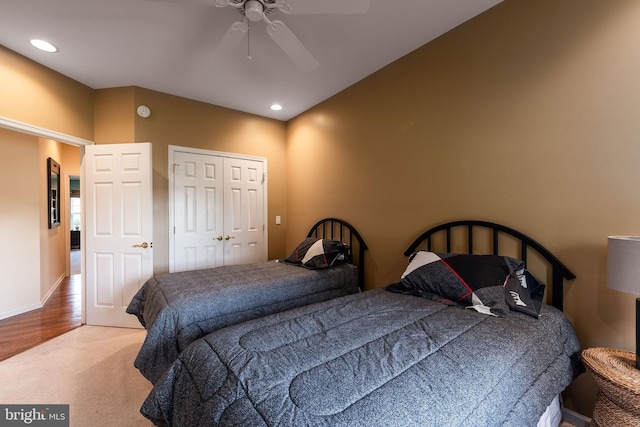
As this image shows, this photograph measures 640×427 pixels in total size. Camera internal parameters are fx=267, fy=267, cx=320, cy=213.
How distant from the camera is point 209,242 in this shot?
3611 millimetres

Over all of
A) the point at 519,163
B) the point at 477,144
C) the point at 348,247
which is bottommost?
the point at 348,247

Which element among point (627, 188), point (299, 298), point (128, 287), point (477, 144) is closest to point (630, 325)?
point (627, 188)

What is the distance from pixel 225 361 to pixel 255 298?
1041 millimetres

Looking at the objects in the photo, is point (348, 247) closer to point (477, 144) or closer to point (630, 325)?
point (477, 144)

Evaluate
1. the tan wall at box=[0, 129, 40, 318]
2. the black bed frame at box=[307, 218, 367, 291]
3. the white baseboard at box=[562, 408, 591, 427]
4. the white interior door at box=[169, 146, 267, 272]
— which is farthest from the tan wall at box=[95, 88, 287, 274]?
the white baseboard at box=[562, 408, 591, 427]

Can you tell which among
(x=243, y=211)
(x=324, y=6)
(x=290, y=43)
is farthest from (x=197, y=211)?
(x=324, y=6)

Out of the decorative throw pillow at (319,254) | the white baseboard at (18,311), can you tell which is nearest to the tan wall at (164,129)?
the decorative throw pillow at (319,254)

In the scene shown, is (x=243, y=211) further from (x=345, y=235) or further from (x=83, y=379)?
(x=83, y=379)

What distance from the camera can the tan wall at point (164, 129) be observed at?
3172 millimetres

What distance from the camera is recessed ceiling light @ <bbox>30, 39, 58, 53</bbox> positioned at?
7.54 feet

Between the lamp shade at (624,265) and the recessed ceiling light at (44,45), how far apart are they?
424 centimetres

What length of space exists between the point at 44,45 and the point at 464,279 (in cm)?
393

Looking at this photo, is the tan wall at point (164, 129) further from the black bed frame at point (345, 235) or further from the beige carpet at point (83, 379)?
the black bed frame at point (345, 235)

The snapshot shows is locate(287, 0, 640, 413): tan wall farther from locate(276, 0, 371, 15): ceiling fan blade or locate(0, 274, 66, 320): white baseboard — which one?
locate(0, 274, 66, 320): white baseboard
